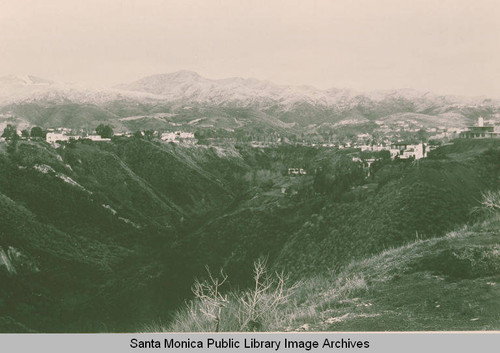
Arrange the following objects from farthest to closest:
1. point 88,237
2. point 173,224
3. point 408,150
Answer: point 173,224 → point 88,237 → point 408,150

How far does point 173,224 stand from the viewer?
1976 inches

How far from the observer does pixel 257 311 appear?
10164mm

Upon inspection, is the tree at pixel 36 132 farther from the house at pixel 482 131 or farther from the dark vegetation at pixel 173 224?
the house at pixel 482 131

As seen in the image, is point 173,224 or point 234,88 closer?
point 173,224

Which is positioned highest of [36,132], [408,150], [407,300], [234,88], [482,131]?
[234,88]

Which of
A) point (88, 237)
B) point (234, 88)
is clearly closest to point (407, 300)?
point (88, 237)

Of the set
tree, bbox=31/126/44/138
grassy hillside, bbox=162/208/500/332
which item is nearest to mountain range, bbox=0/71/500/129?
tree, bbox=31/126/44/138

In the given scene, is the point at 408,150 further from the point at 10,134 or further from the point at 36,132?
the point at 36,132

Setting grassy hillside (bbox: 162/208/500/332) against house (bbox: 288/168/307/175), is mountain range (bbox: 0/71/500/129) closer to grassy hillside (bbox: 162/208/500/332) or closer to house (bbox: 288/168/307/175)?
house (bbox: 288/168/307/175)

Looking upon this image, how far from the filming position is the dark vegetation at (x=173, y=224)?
2895cm

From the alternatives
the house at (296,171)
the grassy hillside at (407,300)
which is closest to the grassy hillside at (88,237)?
the house at (296,171)

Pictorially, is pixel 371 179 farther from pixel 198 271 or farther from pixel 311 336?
pixel 311 336

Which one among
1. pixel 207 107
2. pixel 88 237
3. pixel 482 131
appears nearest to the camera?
pixel 482 131

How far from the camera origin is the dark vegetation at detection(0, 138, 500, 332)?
1140 inches
